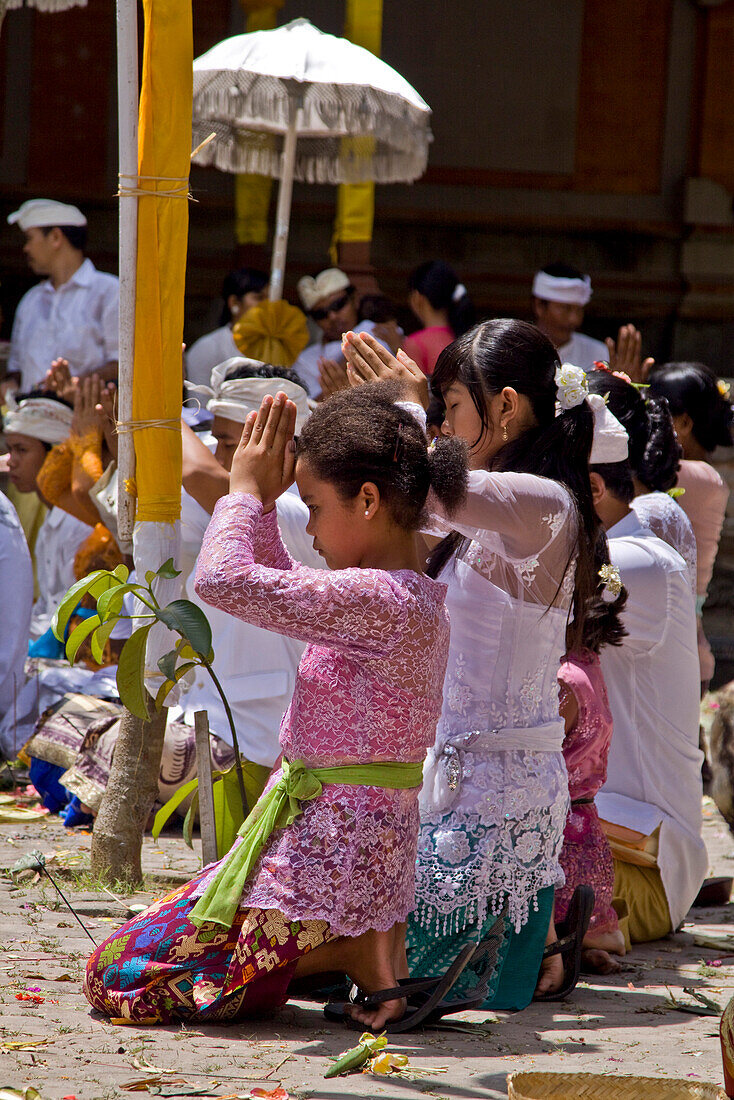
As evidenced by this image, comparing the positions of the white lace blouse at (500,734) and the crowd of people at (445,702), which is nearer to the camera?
the crowd of people at (445,702)

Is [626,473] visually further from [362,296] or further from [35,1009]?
[362,296]

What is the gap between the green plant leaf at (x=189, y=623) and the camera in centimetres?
313

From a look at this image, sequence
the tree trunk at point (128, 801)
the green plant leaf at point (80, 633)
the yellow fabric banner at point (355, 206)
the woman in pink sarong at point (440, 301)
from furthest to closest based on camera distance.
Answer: the yellow fabric banner at point (355, 206), the woman in pink sarong at point (440, 301), the tree trunk at point (128, 801), the green plant leaf at point (80, 633)

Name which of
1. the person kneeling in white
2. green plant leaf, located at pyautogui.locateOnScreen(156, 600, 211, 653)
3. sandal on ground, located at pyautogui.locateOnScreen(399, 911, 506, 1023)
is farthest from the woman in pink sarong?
sandal on ground, located at pyautogui.locateOnScreen(399, 911, 506, 1023)

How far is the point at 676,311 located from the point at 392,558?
25.3 feet

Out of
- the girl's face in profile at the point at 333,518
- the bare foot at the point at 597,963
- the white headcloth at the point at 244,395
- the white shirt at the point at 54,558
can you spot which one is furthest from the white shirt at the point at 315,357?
the girl's face in profile at the point at 333,518

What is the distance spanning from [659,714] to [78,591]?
1.74m

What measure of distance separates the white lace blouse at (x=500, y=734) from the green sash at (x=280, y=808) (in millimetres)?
321

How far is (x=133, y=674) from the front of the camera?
3.20 metres

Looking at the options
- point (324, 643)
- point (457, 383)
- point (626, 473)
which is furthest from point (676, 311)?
point (324, 643)

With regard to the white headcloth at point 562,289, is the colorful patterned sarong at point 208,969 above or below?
below

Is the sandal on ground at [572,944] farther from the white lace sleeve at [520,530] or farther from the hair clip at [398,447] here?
the hair clip at [398,447]

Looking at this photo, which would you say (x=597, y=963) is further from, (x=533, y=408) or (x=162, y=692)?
(x=533, y=408)

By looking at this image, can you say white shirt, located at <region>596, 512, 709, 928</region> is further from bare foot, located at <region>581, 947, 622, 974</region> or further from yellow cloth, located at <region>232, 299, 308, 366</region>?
yellow cloth, located at <region>232, 299, 308, 366</region>
